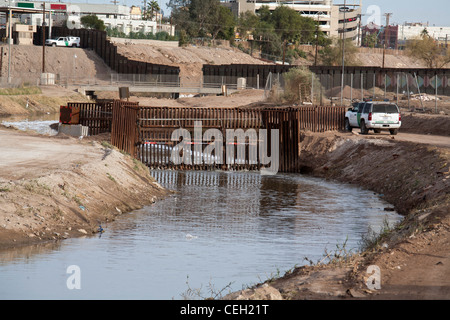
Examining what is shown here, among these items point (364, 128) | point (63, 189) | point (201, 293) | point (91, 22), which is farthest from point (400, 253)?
point (91, 22)

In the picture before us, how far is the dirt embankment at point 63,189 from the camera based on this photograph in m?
17.6

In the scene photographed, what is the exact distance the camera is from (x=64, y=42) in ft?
419

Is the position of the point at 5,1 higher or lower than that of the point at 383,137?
higher

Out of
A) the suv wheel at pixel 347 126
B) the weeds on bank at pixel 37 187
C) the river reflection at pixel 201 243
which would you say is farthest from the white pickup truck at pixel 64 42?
the weeds on bank at pixel 37 187

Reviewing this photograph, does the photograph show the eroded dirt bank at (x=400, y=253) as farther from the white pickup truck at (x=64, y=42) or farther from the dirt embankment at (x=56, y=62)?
the white pickup truck at (x=64, y=42)

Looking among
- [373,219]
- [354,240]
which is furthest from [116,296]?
[373,219]

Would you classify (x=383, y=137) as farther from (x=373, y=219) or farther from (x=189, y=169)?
(x=373, y=219)

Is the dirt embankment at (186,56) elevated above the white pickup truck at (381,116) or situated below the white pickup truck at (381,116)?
above

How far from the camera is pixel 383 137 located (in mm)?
38375

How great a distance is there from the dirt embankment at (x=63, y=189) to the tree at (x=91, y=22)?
118 m

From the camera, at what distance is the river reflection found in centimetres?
1352

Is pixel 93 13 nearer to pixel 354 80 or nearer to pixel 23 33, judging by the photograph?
pixel 23 33

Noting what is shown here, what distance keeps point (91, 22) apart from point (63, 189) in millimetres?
129917

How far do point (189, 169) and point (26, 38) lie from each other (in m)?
99.8
